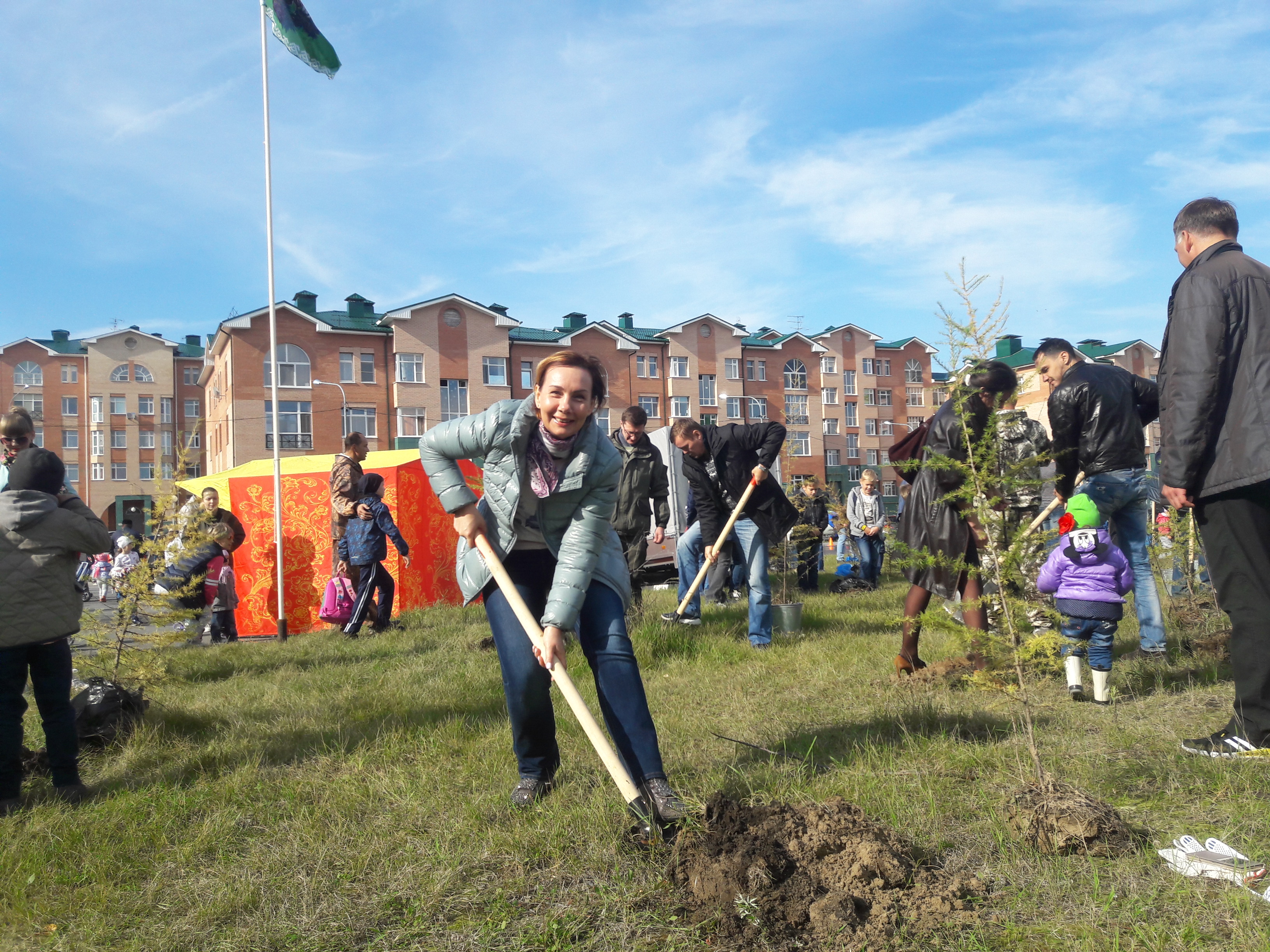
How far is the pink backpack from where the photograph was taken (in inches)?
Answer: 371

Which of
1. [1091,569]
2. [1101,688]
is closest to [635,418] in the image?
[1091,569]

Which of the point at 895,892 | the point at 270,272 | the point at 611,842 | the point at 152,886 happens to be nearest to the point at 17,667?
the point at 152,886

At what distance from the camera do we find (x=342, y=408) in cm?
4988

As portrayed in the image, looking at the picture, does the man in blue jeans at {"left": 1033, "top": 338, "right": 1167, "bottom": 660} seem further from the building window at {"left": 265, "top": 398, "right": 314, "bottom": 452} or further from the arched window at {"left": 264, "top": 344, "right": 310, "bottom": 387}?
the building window at {"left": 265, "top": 398, "right": 314, "bottom": 452}

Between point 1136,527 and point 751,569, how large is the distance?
2696 millimetres

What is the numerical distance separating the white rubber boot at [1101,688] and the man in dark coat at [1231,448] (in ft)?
3.00

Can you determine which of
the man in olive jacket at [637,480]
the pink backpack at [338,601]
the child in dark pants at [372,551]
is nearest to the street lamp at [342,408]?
the pink backpack at [338,601]

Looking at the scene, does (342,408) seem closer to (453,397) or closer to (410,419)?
(410,419)

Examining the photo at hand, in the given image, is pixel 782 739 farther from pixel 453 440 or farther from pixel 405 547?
pixel 405 547

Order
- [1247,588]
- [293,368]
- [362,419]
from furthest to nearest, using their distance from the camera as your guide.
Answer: [362,419] → [293,368] → [1247,588]

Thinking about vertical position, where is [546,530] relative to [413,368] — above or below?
below

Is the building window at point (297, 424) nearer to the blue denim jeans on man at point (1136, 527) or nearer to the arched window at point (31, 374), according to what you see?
the arched window at point (31, 374)

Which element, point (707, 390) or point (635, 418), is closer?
point (635, 418)

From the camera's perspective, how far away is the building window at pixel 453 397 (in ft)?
168
